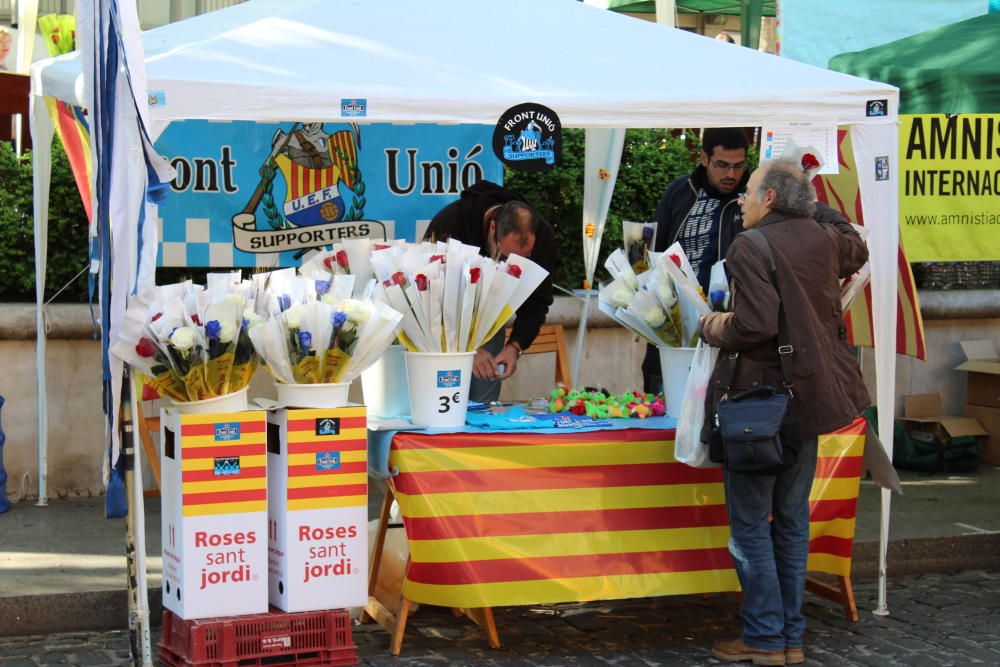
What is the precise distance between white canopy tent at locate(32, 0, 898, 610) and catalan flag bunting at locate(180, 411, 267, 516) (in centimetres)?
107

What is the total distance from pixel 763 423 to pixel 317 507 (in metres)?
1.55

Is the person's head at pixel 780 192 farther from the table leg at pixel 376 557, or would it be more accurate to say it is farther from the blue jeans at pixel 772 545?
Result: the table leg at pixel 376 557

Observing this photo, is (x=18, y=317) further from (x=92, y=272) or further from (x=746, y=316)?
(x=746, y=316)

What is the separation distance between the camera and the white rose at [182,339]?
424cm

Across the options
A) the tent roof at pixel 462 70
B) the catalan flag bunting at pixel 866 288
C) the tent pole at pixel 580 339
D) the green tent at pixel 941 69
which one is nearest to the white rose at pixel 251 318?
the tent roof at pixel 462 70

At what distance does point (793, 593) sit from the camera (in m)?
4.83

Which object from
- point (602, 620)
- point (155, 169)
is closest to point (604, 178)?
point (602, 620)

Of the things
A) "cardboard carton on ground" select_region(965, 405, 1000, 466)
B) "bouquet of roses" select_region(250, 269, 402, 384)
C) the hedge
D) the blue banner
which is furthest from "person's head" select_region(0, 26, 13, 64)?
"cardboard carton on ground" select_region(965, 405, 1000, 466)

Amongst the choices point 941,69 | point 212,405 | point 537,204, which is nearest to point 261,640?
point 212,405

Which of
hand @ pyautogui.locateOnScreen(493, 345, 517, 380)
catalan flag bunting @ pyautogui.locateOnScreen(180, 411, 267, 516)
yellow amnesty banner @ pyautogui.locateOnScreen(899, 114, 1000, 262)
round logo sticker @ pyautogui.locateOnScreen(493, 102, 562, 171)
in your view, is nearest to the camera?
catalan flag bunting @ pyautogui.locateOnScreen(180, 411, 267, 516)

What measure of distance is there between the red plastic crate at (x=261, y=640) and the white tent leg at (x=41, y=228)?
2.43 meters

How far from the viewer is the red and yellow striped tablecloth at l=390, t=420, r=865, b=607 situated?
15.6 feet

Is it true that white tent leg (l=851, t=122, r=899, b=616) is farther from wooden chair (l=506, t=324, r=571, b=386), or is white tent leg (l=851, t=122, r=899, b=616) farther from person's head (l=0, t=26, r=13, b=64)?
person's head (l=0, t=26, r=13, b=64)

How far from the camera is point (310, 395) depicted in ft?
14.9
